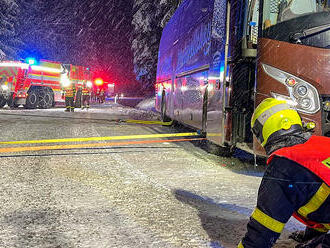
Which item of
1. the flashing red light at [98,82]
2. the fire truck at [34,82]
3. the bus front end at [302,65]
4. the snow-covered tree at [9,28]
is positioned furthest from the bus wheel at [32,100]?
the snow-covered tree at [9,28]

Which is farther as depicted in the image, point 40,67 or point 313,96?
point 40,67

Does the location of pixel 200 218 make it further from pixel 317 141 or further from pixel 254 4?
pixel 254 4

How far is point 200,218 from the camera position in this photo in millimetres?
3561

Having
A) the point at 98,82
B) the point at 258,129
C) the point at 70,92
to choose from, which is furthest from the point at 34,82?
the point at 258,129

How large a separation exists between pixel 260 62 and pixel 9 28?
50988mm

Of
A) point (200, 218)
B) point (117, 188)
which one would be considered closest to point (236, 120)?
point (117, 188)

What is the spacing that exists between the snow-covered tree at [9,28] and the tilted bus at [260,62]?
46555 mm

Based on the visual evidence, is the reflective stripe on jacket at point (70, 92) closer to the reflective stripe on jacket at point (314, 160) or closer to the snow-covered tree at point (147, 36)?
the snow-covered tree at point (147, 36)

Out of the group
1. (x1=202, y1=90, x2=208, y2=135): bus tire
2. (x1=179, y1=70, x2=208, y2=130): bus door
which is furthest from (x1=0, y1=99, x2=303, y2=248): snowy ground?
(x1=179, y1=70, x2=208, y2=130): bus door

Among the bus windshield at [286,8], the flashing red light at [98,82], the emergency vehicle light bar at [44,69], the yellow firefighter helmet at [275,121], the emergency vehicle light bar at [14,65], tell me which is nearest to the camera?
the yellow firefighter helmet at [275,121]

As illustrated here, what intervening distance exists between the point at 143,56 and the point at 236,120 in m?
35.1

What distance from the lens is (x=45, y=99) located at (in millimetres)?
23609

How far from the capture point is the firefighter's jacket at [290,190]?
6.59 ft

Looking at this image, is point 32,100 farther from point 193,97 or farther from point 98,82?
point 193,97
